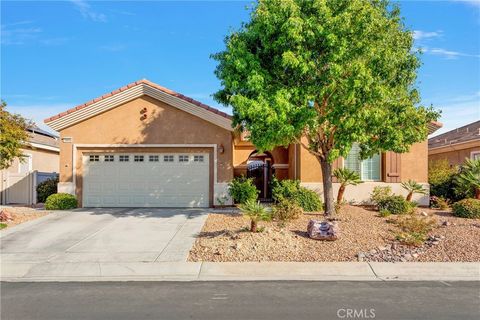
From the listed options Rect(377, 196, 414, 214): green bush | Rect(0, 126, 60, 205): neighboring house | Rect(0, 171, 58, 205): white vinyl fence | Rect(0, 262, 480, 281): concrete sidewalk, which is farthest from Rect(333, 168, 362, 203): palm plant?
Rect(0, 171, 58, 205): white vinyl fence

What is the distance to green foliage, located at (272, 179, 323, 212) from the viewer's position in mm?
14258

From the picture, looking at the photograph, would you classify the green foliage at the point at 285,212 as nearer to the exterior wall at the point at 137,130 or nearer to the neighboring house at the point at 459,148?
the exterior wall at the point at 137,130

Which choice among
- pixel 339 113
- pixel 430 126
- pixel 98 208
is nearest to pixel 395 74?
pixel 339 113

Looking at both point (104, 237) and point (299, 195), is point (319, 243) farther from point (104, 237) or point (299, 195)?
point (104, 237)

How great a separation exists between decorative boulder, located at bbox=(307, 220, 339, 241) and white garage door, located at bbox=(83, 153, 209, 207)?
6689mm

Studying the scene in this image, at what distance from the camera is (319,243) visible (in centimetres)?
998

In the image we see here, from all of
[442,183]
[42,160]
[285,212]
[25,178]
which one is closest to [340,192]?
[285,212]

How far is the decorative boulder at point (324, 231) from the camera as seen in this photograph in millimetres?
10117

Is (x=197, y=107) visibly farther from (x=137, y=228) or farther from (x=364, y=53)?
(x=364, y=53)

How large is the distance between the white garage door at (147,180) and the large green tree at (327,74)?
16.2 ft

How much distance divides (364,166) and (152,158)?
8.90 m

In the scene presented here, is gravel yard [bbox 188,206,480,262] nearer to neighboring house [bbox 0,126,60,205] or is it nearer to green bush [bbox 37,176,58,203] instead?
green bush [bbox 37,176,58,203]

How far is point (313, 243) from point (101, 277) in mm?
5112

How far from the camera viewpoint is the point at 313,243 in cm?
998
